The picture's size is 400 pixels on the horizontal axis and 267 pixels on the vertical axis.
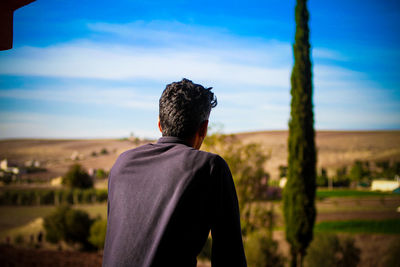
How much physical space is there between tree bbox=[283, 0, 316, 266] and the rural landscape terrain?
758 mm

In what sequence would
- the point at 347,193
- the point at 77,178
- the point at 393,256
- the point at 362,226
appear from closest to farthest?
the point at 393,256
the point at 362,226
the point at 77,178
the point at 347,193

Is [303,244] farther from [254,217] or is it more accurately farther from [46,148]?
[46,148]

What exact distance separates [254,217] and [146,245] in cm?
1023

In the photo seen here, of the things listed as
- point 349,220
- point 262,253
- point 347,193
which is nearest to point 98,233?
point 262,253

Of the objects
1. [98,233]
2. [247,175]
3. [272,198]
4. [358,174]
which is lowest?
[98,233]

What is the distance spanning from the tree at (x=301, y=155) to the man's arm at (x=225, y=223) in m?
10.1

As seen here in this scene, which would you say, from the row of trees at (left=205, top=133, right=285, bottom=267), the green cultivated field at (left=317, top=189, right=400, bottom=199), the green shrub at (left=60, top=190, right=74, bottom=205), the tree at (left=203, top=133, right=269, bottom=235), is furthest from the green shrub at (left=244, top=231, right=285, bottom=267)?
the green cultivated field at (left=317, top=189, right=400, bottom=199)

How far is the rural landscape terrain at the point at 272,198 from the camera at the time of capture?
38.7 ft

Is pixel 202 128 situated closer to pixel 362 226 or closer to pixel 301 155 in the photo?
pixel 301 155

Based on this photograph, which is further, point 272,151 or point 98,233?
point 272,151

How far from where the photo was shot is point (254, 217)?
35.3ft

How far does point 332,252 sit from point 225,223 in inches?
374

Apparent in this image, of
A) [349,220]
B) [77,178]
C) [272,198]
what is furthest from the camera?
[77,178]

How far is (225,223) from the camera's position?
1047 millimetres
